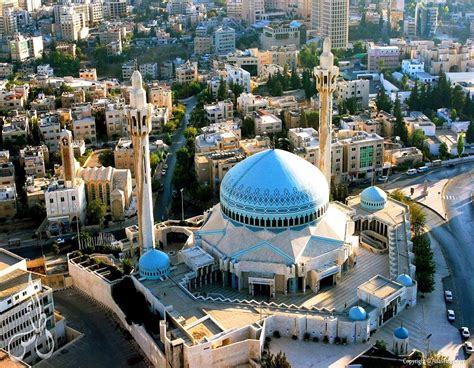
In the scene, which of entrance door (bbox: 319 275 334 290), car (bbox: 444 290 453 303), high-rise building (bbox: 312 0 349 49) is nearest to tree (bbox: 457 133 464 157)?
car (bbox: 444 290 453 303)

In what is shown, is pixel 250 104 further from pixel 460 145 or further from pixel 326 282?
pixel 326 282

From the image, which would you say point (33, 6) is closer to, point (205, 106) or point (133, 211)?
point (205, 106)

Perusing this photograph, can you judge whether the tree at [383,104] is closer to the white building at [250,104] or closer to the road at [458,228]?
the white building at [250,104]

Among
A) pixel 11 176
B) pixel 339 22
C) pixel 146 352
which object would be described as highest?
pixel 339 22

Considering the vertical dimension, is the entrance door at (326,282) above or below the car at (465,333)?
above

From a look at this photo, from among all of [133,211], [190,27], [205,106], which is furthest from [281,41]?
[133,211]

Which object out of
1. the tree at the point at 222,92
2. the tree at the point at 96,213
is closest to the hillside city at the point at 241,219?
the tree at the point at 96,213
